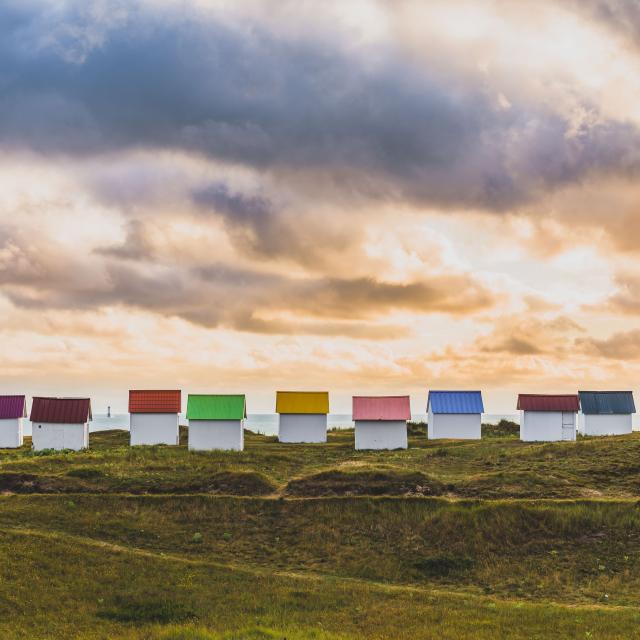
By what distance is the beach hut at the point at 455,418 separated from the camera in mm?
92562

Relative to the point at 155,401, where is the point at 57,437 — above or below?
below

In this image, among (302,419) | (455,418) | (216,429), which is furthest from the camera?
(455,418)

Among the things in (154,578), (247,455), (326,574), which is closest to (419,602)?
(326,574)

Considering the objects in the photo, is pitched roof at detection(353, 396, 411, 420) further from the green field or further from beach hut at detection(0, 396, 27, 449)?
beach hut at detection(0, 396, 27, 449)

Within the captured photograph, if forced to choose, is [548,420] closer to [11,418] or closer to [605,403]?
[605,403]

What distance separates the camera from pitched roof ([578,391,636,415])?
299 ft

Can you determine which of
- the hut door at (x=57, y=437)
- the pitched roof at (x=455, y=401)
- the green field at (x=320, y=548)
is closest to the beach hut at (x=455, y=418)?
the pitched roof at (x=455, y=401)

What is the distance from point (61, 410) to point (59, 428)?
203 cm

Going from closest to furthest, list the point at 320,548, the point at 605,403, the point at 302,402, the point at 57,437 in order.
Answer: the point at 320,548
the point at 57,437
the point at 605,403
the point at 302,402

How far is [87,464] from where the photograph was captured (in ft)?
216

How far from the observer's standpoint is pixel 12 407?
307ft

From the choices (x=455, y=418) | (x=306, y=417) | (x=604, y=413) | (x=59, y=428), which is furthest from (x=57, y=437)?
(x=604, y=413)

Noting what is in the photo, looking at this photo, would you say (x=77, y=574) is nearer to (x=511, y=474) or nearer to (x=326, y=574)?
(x=326, y=574)

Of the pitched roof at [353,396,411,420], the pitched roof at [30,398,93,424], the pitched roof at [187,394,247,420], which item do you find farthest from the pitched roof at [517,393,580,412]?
the pitched roof at [30,398,93,424]
